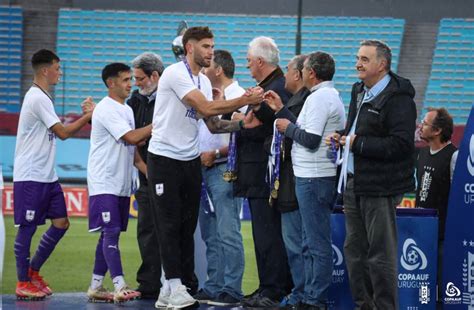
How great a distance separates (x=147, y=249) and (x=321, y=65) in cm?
242

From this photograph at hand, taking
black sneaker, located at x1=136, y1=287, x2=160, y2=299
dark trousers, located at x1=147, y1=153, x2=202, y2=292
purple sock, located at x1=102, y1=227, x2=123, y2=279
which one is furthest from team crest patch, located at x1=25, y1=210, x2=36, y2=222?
dark trousers, located at x1=147, y1=153, x2=202, y2=292

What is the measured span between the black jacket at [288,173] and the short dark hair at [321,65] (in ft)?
0.90

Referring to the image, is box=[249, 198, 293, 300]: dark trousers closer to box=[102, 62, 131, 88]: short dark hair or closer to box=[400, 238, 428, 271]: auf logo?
box=[400, 238, 428, 271]: auf logo

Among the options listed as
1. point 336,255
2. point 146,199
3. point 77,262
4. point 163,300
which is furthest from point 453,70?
point 163,300

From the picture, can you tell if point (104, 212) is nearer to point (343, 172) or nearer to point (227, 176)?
point (227, 176)

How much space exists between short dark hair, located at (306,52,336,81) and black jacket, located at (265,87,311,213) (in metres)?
0.28

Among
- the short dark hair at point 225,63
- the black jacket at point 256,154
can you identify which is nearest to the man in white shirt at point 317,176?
the black jacket at point 256,154

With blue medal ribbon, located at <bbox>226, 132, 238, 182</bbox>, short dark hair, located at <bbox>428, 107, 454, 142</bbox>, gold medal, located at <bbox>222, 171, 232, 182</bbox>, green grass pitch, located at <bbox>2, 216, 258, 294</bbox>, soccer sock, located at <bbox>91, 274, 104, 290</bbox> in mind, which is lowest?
green grass pitch, located at <bbox>2, 216, 258, 294</bbox>

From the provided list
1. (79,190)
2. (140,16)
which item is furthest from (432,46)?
(79,190)

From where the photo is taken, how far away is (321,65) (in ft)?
24.3

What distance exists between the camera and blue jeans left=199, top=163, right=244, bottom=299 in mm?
8055

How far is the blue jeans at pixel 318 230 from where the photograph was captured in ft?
23.9

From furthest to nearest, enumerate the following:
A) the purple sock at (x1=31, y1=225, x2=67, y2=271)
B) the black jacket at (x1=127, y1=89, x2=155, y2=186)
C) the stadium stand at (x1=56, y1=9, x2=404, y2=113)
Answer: the stadium stand at (x1=56, y1=9, x2=404, y2=113), the black jacket at (x1=127, y1=89, x2=155, y2=186), the purple sock at (x1=31, y1=225, x2=67, y2=271)

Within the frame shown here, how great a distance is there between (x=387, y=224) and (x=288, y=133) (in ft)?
3.68
